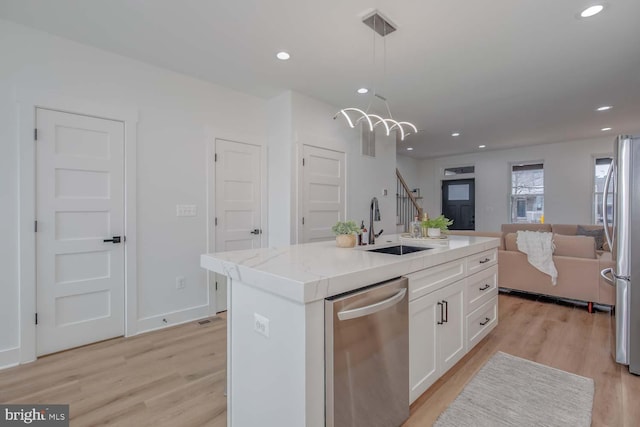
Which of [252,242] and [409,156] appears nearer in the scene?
[252,242]

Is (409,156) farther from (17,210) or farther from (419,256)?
(17,210)

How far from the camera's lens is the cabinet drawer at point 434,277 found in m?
1.78

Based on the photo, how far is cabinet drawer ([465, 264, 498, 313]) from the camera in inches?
95.1

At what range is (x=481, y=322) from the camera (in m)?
2.64

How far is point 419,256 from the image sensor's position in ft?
6.10

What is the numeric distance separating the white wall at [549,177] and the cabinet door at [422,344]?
6.73 m

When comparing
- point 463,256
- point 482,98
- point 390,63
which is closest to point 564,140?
point 482,98

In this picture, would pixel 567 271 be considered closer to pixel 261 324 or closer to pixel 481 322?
pixel 481 322

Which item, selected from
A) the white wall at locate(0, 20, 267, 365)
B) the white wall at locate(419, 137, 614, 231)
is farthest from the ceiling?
the white wall at locate(419, 137, 614, 231)

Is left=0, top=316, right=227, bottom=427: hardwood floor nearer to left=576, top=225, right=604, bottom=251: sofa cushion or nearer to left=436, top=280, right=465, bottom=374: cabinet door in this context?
left=436, top=280, right=465, bottom=374: cabinet door

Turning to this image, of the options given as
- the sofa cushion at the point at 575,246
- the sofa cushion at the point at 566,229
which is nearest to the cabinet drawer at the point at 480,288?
the sofa cushion at the point at 575,246

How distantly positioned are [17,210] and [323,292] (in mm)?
2767

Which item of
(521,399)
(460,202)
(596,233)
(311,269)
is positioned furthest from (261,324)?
(460,202)

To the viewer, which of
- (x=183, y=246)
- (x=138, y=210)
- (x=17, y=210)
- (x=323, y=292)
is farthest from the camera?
(x=183, y=246)
